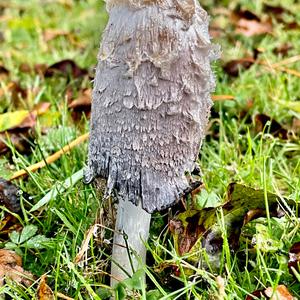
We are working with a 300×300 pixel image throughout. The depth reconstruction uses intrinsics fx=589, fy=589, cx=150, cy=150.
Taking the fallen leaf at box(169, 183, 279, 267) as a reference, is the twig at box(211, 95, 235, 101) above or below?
above

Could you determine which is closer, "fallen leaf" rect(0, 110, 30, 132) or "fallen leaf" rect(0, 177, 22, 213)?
"fallen leaf" rect(0, 177, 22, 213)

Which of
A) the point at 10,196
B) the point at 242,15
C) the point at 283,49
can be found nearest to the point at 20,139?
the point at 10,196

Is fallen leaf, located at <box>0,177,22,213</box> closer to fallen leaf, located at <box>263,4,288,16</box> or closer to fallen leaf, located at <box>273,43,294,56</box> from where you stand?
fallen leaf, located at <box>273,43,294,56</box>

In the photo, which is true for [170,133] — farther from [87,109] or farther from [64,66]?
[64,66]

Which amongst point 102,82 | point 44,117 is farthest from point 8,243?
point 44,117

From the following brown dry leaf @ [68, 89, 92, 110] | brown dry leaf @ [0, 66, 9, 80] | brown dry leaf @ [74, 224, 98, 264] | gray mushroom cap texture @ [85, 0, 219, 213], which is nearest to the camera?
gray mushroom cap texture @ [85, 0, 219, 213]

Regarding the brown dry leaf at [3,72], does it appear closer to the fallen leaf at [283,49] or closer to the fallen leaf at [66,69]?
the fallen leaf at [66,69]

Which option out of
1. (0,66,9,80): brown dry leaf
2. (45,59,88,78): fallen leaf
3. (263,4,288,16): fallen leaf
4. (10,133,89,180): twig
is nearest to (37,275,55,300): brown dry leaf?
(10,133,89,180): twig

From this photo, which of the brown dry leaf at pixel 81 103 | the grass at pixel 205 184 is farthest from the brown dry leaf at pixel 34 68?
the brown dry leaf at pixel 81 103
